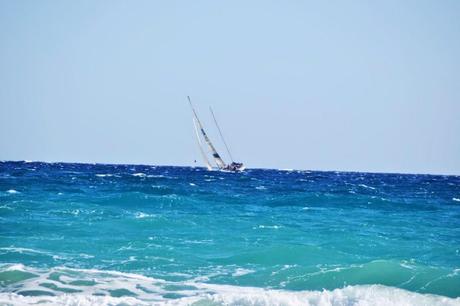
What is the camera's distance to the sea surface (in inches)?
420

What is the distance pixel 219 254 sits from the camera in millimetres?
15219

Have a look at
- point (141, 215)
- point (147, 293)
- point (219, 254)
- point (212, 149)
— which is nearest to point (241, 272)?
point (219, 254)

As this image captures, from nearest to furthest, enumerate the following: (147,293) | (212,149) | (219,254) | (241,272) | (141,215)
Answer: (147,293) → (241,272) → (219,254) → (141,215) → (212,149)

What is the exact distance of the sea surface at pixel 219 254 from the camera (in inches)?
420

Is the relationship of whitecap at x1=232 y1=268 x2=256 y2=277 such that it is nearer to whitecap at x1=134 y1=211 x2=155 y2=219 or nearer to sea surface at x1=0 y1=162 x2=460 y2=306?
sea surface at x1=0 y1=162 x2=460 y2=306

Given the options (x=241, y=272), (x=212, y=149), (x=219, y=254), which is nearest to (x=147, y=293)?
(x=241, y=272)

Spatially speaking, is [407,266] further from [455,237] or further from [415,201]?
[415,201]

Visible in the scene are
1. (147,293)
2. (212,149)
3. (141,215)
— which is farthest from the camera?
(212,149)

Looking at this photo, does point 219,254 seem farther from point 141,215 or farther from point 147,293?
point 141,215

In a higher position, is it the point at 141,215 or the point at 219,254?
the point at 141,215

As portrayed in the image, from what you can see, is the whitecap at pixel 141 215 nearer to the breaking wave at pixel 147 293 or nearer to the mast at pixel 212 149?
the breaking wave at pixel 147 293

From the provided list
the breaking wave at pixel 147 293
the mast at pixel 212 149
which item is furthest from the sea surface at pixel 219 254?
the mast at pixel 212 149

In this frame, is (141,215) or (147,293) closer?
(147,293)

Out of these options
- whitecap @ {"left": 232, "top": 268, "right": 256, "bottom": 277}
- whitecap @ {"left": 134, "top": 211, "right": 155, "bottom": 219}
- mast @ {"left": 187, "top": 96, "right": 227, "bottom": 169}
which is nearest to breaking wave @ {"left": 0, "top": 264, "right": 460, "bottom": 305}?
whitecap @ {"left": 232, "top": 268, "right": 256, "bottom": 277}
